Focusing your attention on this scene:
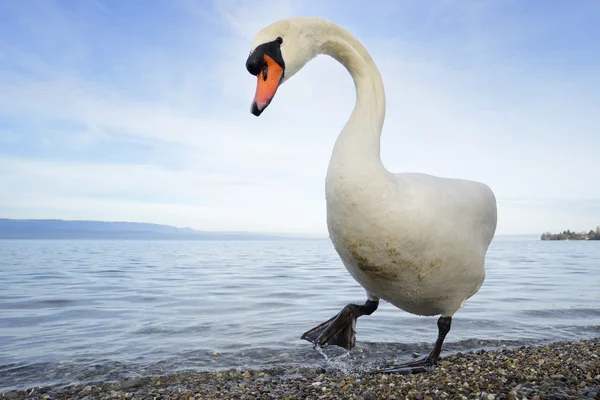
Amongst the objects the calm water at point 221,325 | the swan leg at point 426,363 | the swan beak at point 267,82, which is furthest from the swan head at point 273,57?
the calm water at point 221,325

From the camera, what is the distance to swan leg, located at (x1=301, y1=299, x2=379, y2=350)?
19.5ft

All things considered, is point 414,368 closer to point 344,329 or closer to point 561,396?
point 344,329

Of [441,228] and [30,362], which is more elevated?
[441,228]

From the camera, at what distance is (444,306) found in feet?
17.7

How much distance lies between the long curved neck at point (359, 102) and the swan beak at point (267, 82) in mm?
649

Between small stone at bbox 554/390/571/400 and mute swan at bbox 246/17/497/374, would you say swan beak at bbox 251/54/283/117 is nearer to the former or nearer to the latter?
mute swan at bbox 246/17/497/374

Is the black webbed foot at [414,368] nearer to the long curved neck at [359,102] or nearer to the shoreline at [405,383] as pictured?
the shoreline at [405,383]

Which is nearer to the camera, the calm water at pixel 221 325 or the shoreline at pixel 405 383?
the shoreline at pixel 405 383

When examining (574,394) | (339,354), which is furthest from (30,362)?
(574,394)

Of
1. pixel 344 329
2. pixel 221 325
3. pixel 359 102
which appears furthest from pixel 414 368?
pixel 221 325

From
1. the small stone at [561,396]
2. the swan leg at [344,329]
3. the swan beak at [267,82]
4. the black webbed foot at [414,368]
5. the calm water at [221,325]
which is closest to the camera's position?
the small stone at [561,396]

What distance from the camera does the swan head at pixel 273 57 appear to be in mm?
4281

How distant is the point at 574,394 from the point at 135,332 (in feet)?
22.6

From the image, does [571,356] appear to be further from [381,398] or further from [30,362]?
[30,362]
